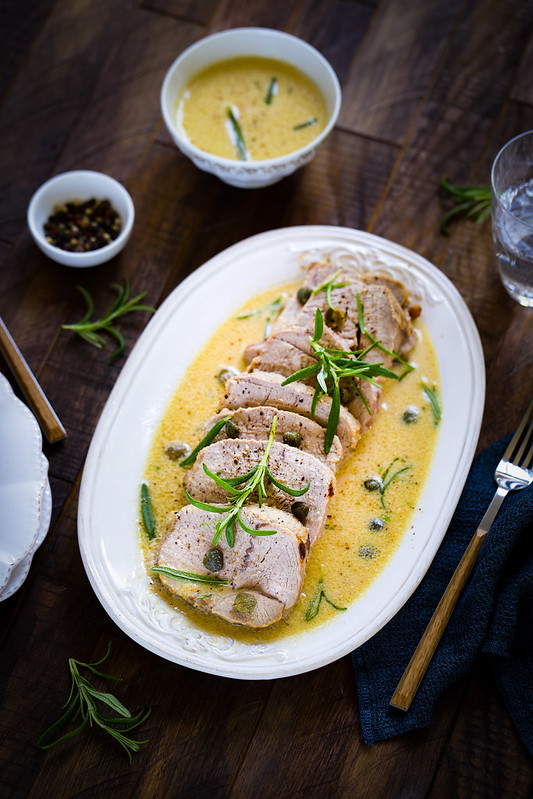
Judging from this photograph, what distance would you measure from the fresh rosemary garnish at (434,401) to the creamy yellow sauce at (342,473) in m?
0.02

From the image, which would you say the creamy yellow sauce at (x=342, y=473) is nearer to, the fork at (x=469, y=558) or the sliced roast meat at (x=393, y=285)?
the sliced roast meat at (x=393, y=285)

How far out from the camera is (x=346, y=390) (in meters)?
3.36

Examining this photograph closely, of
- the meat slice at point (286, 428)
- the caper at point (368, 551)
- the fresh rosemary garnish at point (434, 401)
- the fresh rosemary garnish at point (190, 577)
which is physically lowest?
the fresh rosemary garnish at point (190, 577)

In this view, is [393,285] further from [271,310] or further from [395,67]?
[395,67]

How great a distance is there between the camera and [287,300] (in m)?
3.72

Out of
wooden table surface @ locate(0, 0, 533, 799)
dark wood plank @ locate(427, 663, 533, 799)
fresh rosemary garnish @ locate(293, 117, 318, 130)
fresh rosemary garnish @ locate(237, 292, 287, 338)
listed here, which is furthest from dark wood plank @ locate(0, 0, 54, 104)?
dark wood plank @ locate(427, 663, 533, 799)

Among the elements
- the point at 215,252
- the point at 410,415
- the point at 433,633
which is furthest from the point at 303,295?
the point at 433,633

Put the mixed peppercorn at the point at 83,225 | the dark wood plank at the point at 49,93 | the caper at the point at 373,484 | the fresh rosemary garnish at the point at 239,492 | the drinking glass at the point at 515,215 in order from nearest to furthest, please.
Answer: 1. the fresh rosemary garnish at the point at 239,492
2. the caper at the point at 373,484
3. the drinking glass at the point at 515,215
4. the mixed peppercorn at the point at 83,225
5. the dark wood plank at the point at 49,93

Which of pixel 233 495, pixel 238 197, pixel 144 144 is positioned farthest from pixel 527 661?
pixel 144 144

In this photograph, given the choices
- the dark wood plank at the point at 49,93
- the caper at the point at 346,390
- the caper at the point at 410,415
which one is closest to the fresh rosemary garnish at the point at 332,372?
the caper at the point at 346,390

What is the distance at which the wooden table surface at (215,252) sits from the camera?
10.3 ft

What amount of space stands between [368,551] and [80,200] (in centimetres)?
224

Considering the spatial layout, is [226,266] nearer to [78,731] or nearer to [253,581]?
[253,581]

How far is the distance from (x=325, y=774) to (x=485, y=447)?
1.58m
